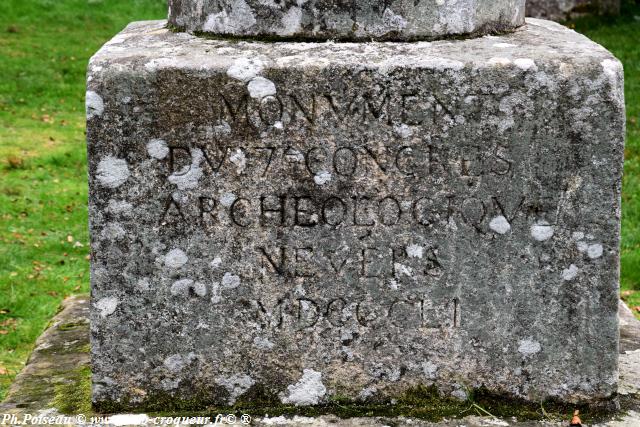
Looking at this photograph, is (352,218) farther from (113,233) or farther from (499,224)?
(113,233)

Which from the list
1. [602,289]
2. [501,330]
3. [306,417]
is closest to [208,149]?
[306,417]

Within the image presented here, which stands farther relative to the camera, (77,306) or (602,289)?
(77,306)

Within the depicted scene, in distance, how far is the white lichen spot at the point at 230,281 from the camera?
11.6 ft

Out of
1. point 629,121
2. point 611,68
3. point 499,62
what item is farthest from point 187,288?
point 629,121

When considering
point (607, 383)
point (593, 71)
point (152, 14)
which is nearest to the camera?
point (593, 71)

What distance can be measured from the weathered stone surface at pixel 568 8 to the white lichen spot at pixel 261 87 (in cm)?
1244

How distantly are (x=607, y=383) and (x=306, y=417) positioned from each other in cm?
118

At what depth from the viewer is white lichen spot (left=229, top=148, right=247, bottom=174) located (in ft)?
11.3

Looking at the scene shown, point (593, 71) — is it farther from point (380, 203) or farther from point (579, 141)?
point (380, 203)

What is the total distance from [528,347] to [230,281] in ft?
3.86

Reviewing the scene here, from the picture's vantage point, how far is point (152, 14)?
16141 millimetres

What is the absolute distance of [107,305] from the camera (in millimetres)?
3559

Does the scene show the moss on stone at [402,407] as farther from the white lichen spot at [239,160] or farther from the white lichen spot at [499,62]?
the white lichen spot at [499,62]

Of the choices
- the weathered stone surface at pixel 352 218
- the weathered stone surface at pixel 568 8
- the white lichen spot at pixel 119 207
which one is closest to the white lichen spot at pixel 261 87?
the weathered stone surface at pixel 352 218
